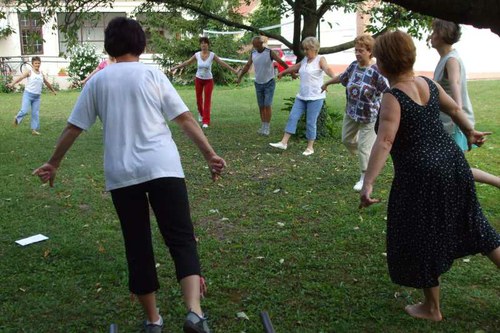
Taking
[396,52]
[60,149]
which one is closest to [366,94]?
[396,52]

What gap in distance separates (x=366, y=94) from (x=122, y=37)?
12.9 feet

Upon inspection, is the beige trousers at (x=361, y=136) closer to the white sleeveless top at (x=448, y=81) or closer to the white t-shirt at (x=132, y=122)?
the white sleeveless top at (x=448, y=81)

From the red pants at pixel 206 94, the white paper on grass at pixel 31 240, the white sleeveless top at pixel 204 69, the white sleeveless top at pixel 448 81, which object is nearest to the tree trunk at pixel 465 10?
the white sleeveless top at pixel 448 81

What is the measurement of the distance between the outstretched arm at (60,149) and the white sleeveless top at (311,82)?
611 cm

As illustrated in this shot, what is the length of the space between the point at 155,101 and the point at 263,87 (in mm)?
8108

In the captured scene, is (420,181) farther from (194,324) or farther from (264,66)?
(264,66)

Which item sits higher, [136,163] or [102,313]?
[136,163]

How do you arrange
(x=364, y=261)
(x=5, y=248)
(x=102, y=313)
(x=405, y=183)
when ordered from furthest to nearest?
1. (x=5, y=248)
2. (x=364, y=261)
3. (x=102, y=313)
4. (x=405, y=183)

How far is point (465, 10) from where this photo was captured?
9.11 feet

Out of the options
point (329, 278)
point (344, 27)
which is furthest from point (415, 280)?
point (344, 27)

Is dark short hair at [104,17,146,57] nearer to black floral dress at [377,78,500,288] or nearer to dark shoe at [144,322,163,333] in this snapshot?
black floral dress at [377,78,500,288]

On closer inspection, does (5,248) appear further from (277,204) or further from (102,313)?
(277,204)

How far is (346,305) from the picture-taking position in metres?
3.88

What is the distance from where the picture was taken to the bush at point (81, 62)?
26.7 metres
